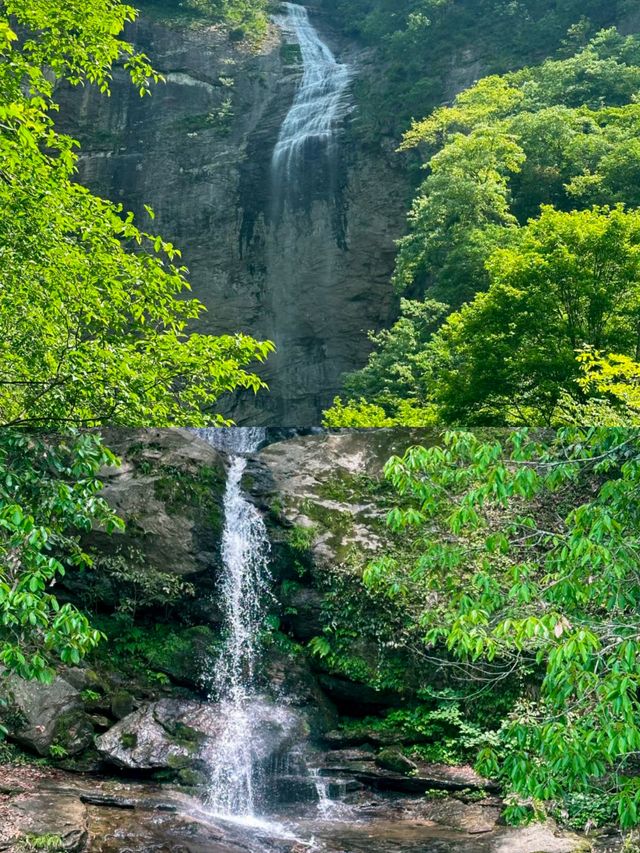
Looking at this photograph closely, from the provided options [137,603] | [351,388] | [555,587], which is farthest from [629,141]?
[555,587]

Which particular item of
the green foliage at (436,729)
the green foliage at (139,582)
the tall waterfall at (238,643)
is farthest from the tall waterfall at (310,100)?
the green foliage at (436,729)

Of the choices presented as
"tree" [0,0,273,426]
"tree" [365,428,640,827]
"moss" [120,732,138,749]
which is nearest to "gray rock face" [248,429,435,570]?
"tree" [0,0,273,426]

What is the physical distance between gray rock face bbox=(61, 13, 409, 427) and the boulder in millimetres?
20621

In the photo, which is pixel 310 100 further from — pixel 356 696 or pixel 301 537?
pixel 356 696

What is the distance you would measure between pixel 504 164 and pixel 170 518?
53.1 ft

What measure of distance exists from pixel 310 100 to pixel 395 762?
34.5m

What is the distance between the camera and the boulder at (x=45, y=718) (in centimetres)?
1119

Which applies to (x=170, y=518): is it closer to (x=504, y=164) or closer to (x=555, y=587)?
(x=555, y=587)

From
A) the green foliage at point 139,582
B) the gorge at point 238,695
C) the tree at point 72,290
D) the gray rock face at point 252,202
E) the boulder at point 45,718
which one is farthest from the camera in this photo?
the gray rock face at point 252,202

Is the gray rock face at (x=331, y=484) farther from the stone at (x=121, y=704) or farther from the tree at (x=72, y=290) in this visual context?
the stone at (x=121, y=704)

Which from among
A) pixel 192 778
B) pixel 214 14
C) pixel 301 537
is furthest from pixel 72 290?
pixel 214 14

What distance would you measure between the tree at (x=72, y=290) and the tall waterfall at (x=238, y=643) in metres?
3.00

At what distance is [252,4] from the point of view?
44094mm

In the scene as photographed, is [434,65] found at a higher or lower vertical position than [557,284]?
higher
